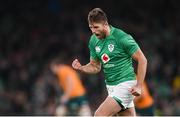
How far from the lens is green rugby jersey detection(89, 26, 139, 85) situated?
9.10m

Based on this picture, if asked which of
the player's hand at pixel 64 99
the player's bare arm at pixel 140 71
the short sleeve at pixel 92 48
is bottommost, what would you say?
the player's hand at pixel 64 99

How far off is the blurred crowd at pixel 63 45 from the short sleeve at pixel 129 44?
314 inches

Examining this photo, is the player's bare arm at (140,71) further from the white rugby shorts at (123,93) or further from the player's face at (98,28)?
the player's face at (98,28)

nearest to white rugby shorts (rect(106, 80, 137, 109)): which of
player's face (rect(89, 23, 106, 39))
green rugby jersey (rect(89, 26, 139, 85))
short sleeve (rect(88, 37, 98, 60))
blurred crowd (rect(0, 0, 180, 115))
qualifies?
green rugby jersey (rect(89, 26, 139, 85))

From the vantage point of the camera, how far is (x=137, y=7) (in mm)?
19438

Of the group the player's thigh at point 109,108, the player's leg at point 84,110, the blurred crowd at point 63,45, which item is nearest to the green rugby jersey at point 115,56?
the player's thigh at point 109,108

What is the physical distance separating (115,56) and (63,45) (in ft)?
32.3

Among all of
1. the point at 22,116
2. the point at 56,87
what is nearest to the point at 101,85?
the point at 56,87

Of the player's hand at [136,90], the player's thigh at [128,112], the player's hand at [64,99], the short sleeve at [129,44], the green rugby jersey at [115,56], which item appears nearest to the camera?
the player's hand at [136,90]

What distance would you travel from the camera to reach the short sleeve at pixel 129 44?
8.95 metres

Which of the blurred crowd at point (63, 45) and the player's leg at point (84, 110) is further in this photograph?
the blurred crowd at point (63, 45)

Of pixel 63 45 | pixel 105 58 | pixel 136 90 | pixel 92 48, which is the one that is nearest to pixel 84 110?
pixel 63 45

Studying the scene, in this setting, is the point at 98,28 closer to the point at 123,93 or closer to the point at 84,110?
the point at 123,93

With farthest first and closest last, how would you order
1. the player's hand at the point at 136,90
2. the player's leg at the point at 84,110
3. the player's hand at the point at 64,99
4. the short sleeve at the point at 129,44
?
the player's leg at the point at 84,110
the player's hand at the point at 64,99
the short sleeve at the point at 129,44
the player's hand at the point at 136,90
